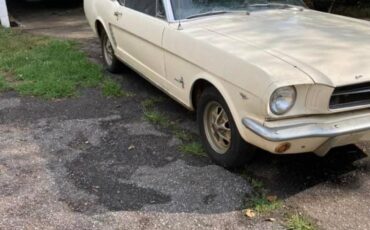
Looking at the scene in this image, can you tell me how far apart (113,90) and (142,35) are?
4.21 feet

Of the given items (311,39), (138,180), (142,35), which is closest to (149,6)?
(142,35)

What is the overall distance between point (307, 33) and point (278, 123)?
1114 mm

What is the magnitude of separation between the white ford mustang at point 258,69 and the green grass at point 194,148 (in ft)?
0.51

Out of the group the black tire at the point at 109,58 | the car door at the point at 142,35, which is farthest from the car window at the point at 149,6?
the black tire at the point at 109,58

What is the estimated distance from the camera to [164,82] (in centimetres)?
492

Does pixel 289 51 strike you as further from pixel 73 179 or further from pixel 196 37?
pixel 73 179

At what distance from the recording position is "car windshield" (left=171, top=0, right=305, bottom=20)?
4695mm

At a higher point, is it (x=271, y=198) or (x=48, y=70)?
(x=271, y=198)

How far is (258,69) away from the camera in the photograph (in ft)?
11.2

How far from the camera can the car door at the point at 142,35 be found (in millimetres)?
4852

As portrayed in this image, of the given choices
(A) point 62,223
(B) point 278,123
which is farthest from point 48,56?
(B) point 278,123

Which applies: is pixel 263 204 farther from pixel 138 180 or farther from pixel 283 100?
pixel 138 180

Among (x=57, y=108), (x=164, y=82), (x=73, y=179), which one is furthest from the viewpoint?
(x=57, y=108)

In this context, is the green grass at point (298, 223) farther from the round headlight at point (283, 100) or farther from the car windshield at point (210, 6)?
the car windshield at point (210, 6)
